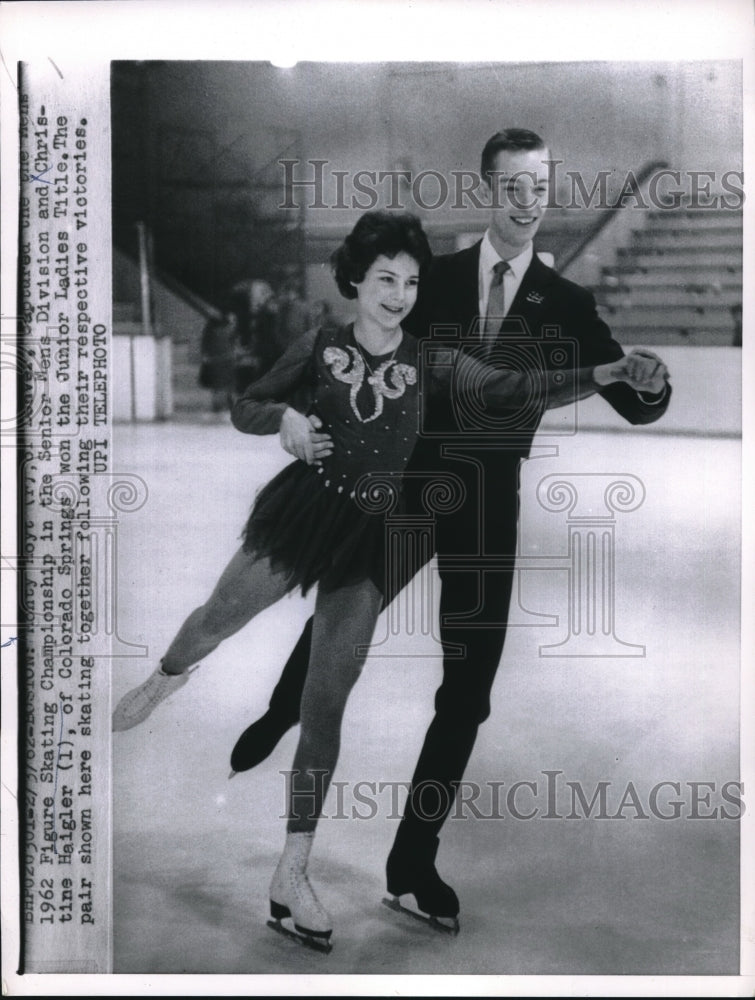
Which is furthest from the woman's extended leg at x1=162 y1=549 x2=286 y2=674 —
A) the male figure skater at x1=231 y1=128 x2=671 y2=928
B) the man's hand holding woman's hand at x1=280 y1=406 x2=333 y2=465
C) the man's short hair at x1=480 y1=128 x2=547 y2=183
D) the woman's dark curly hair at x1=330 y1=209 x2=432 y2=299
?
the man's short hair at x1=480 y1=128 x2=547 y2=183

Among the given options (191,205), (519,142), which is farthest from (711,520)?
(191,205)

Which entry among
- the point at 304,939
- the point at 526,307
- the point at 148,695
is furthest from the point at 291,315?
the point at 304,939

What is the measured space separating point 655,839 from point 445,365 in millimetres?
1161

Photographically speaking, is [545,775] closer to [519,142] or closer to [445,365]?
[445,365]

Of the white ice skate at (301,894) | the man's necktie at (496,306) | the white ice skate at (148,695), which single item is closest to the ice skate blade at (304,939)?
the white ice skate at (301,894)

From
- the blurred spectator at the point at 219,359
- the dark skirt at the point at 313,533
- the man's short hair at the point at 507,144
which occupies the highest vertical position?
the man's short hair at the point at 507,144

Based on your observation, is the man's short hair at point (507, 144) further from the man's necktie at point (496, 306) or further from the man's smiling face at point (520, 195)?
the man's necktie at point (496, 306)

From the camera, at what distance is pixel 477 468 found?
271 cm

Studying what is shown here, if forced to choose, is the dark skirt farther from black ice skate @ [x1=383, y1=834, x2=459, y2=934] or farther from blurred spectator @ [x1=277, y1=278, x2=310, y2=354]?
black ice skate @ [x1=383, y1=834, x2=459, y2=934]

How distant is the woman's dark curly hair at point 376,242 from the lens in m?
2.69

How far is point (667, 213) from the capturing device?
2705 millimetres

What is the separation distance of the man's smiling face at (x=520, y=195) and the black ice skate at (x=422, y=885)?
4.39 feet

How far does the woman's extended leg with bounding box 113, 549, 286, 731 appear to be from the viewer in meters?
2.75

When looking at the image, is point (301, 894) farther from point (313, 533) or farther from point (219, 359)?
point (219, 359)
